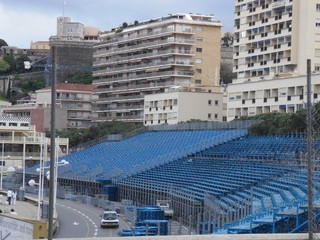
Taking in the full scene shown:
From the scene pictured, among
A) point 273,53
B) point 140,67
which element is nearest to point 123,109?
point 140,67

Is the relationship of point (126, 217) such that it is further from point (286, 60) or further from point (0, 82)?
point (0, 82)

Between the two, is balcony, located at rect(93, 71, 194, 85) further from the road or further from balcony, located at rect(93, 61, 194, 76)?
the road

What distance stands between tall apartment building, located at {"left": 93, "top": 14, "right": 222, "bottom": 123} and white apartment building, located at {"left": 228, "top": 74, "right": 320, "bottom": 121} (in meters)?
24.6

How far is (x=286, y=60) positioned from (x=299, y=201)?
2412 inches

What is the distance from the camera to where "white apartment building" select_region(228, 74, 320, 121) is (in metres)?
78.6

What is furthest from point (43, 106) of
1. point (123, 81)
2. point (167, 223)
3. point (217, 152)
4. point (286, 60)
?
point (167, 223)

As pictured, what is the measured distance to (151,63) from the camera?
122 metres

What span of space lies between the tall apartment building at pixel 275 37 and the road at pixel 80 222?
32.0 m

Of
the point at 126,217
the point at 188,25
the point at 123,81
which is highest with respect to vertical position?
the point at 188,25

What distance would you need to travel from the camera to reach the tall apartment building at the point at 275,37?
89.0m

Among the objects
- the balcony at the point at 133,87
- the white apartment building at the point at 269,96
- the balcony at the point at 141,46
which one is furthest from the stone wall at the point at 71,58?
the white apartment building at the point at 269,96

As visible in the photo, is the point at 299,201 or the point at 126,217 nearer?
the point at 299,201

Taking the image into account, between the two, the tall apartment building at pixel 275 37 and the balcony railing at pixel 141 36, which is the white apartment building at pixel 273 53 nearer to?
the tall apartment building at pixel 275 37

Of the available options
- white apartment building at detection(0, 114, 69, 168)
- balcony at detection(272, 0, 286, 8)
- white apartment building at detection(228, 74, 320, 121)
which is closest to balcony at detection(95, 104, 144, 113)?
white apartment building at detection(0, 114, 69, 168)
